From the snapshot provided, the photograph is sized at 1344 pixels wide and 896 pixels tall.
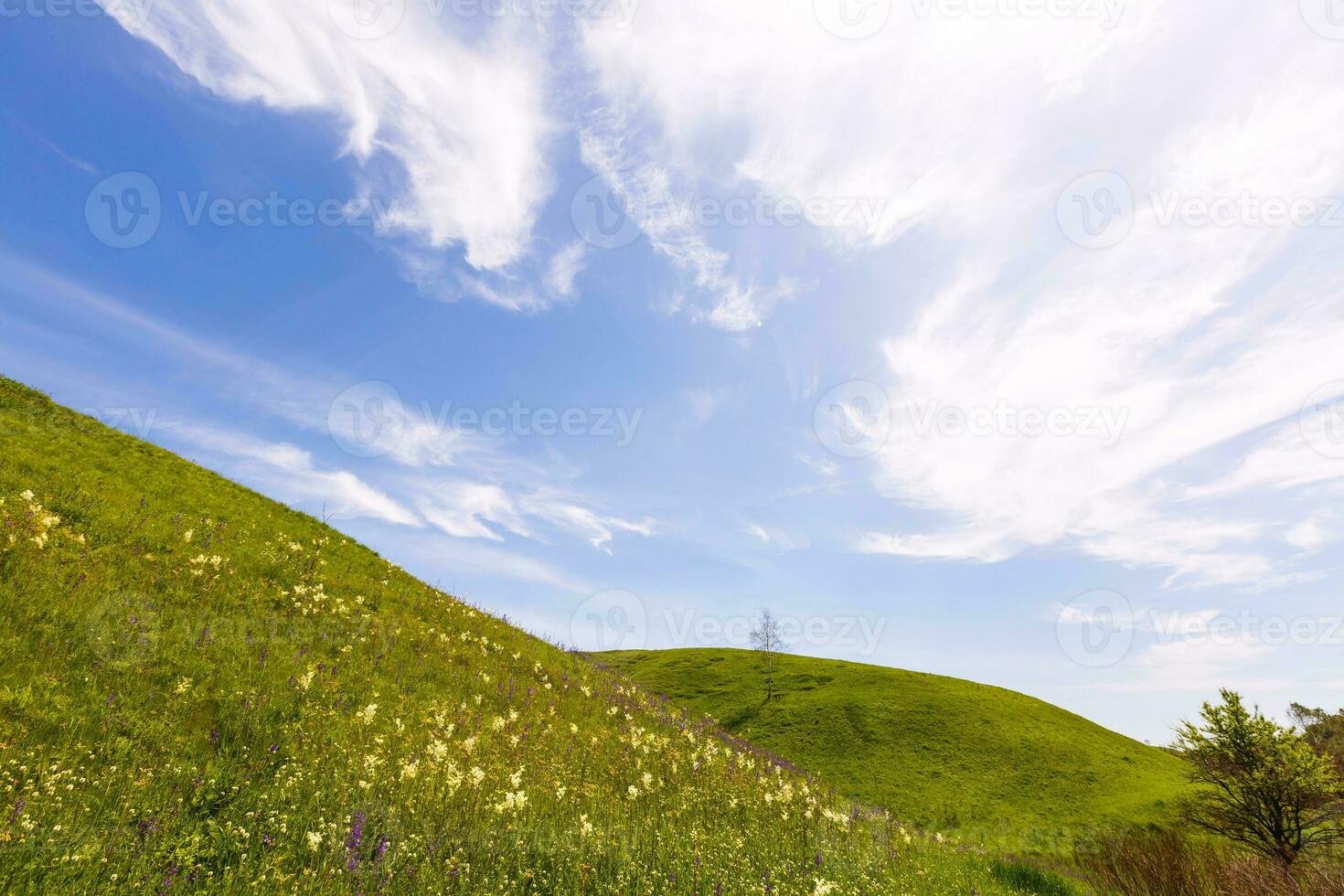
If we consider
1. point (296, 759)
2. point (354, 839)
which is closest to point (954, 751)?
point (296, 759)

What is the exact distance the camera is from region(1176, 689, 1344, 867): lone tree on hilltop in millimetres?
22328

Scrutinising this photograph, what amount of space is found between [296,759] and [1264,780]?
33.8m

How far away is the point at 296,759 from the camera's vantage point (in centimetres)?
790

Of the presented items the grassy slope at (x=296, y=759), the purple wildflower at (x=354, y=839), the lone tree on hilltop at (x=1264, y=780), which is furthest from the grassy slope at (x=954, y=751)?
the purple wildflower at (x=354, y=839)

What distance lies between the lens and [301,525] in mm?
24031

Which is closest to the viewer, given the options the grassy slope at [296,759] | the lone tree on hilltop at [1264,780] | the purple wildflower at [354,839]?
the grassy slope at [296,759]

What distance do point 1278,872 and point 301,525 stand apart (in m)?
30.3

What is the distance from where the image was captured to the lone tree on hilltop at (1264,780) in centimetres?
2233

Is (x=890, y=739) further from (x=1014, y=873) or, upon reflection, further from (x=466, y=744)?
(x=466, y=744)

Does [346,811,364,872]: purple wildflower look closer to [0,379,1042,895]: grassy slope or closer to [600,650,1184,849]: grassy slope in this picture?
[0,379,1042,895]: grassy slope

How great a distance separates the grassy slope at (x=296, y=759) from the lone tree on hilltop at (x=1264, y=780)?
61.5ft

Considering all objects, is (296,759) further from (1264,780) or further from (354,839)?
(1264,780)

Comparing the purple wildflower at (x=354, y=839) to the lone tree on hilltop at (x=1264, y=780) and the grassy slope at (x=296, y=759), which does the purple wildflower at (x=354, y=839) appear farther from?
the lone tree on hilltop at (x=1264, y=780)

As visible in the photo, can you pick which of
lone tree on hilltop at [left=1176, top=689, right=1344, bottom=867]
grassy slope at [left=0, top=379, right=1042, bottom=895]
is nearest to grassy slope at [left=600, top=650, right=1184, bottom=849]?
lone tree on hilltop at [left=1176, top=689, right=1344, bottom=867]
